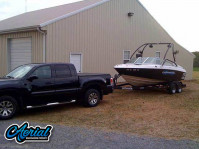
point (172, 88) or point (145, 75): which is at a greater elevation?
point (145, 75)

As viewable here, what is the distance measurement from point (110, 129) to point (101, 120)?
1.03 m

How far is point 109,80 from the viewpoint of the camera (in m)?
10.6

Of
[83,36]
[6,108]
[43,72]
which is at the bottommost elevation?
[6,108]

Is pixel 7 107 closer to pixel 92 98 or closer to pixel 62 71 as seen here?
pixel 62 71

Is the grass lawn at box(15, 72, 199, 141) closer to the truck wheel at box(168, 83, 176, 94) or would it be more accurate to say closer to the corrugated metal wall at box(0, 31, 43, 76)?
the truck wheel at box(168, 83, 176, 94)

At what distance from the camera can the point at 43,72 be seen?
8727 mm

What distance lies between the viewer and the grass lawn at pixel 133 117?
7.02m

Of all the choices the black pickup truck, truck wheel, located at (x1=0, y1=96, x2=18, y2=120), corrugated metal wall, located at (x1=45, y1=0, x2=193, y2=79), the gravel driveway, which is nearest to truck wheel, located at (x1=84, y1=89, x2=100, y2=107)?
the black pickup truck

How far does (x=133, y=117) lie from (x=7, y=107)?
4179mm

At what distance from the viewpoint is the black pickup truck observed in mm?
7871

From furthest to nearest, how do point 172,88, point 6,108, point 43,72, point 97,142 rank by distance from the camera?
point 172,88, point 43,72, point 6,108, point 97,142

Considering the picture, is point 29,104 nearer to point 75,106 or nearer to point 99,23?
point 75,106

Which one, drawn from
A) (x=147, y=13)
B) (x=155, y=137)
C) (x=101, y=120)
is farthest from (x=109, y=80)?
(x=147, y=13)

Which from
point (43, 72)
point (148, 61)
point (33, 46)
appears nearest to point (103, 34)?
point (148, 61)
